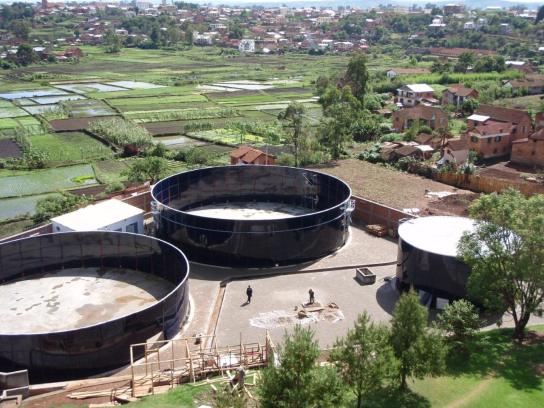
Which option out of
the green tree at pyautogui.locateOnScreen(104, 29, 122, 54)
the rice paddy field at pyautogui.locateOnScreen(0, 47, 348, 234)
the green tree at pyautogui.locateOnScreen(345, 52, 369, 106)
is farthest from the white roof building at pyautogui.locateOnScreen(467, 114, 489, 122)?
the green tree at pyautogui.locateOnScreen(104, 29, 122, 54)

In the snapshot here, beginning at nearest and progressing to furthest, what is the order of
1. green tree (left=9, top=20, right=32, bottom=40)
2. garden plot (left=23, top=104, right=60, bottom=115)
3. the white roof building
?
the white roof building → garden plot (left=23, top=104, right=60, bottom=115) → green tree (left=9, top=20, right=32, bottom=40)

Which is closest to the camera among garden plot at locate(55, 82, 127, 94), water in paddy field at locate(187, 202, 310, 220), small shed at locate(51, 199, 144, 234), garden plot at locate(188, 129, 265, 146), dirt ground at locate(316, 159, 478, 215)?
small shed at locate(51, 199, 144, 234)

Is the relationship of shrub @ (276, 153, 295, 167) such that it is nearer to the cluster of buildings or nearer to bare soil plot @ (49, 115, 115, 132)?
the cluster of buildings

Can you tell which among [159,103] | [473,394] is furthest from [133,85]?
[473,394]

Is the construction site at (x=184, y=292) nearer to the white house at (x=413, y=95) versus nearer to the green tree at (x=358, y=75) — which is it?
the green tree at (x=358, y=75)

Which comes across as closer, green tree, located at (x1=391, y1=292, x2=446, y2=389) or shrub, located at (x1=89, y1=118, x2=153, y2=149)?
green tree, located at (x1=391, y1=292, x2=446, y2=389)

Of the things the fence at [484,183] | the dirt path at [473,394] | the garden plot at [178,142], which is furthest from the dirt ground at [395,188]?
the dirt path at [473,394]

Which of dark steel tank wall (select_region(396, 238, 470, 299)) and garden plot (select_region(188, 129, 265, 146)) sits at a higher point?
dark steel tank wall (select_region(396, 238, 470, 299))
